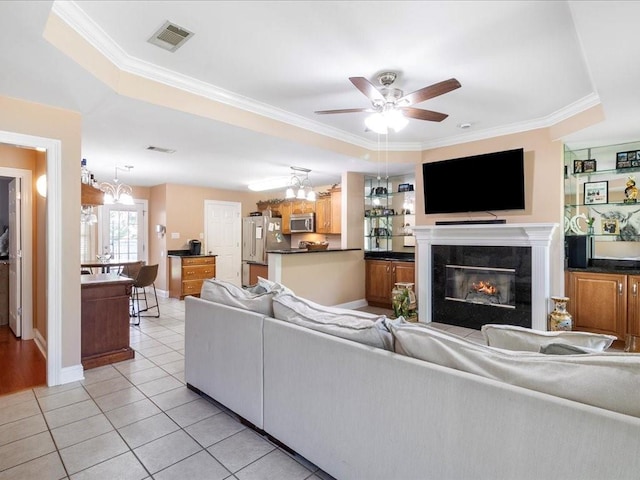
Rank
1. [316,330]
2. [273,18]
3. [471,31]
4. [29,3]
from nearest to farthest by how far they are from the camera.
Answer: [29,3] < [316,330] < [273,18] < [471,31]

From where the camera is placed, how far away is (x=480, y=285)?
470 cm

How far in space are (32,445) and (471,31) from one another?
12.8ft

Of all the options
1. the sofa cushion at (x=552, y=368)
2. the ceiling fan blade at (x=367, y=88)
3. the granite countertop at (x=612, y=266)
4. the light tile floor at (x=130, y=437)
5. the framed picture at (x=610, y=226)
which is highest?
the ceiling fan blade at (x=367, y=88)

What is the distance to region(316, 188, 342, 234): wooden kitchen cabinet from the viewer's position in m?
6.56

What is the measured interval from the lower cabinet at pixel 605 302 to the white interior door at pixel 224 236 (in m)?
6.45

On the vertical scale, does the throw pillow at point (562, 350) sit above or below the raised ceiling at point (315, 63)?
below

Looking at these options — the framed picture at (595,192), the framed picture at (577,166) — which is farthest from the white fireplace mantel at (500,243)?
the framed picture at (577,166)

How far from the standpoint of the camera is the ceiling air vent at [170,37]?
91.5 inches

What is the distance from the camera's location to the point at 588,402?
3.56ft

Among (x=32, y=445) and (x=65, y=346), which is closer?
(x=32, y=445)

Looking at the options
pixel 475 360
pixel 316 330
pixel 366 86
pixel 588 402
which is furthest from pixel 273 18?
pixel 588 402

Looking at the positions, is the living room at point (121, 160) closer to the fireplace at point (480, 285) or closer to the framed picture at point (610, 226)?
the fireplace at point (480, 285)

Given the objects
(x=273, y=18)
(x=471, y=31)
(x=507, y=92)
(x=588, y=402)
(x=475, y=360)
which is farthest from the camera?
(x=507, y=92)

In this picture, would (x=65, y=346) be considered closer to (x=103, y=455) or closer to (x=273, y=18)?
(x=103, y=455)
